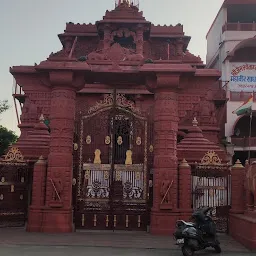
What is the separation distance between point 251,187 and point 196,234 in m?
2.69

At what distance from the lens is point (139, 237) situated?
1083cm

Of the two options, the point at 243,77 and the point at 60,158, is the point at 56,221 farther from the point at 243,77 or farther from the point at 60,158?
the point at 243,77

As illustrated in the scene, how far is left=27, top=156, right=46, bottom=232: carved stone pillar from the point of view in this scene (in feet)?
37.4

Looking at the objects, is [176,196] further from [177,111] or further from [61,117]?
[61,117]

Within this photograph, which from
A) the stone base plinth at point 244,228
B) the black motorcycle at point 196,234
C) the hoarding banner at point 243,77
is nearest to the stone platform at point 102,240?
the stone base plinth at point 244,228

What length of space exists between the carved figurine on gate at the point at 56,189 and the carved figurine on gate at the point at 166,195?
9.94 ft

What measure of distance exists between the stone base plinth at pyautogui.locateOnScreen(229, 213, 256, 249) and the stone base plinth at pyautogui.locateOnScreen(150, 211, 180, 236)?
66.3 inches

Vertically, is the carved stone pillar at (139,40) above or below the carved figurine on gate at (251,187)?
above

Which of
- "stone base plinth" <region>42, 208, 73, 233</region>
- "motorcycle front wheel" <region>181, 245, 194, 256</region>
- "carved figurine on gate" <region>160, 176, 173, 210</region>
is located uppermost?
"carved figurine on gate" <region>160, 176, 173, 210</region>

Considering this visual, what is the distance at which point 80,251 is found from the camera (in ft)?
28.7

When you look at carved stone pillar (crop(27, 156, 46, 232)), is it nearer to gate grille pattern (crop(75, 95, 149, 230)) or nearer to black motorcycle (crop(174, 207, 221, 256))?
gate grille pattern (crop(75, 95, 149, 230))

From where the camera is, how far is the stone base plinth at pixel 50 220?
1125 cm

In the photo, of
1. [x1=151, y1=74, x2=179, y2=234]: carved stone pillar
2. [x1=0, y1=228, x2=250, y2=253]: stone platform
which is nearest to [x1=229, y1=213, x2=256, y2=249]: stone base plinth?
[x1=0, y1=228, x2=250, y2=253]: stone platform

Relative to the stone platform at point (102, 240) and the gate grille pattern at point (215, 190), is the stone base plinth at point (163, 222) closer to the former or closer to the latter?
the stone platform at point (102, 240)
